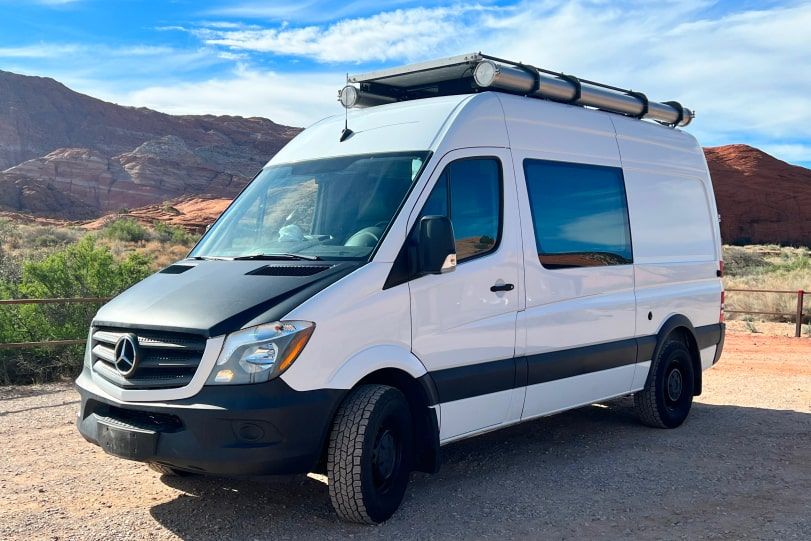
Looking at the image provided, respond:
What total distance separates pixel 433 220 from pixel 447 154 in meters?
0.74

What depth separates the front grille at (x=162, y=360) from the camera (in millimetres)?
4516

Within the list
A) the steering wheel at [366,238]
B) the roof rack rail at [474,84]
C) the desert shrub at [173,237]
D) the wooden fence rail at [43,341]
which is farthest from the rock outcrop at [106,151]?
the steering wheel at [366,238]

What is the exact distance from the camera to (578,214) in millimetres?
6645

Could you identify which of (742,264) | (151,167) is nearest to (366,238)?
(742,264)

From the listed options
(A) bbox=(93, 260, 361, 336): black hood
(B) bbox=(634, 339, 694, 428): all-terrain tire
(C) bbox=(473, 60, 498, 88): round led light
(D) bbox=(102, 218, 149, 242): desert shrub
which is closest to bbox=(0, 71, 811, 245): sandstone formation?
(D) bbox=(102, 218, 149, 242): desert shrub

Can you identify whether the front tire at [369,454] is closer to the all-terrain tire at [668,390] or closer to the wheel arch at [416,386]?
the wheel arch at [416,386]

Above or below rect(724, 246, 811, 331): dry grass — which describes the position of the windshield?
above

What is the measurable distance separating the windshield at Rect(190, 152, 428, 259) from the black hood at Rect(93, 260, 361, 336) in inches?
9.6

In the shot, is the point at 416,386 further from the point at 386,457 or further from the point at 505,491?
the point at 505,491

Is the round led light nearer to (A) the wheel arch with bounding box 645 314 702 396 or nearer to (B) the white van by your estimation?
(B) the white van

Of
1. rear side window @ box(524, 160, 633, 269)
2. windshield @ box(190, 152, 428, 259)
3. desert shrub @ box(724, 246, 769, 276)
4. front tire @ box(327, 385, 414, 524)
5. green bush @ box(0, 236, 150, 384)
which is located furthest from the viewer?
desert shrub @ box(724, 246, 769, 276)

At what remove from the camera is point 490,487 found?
5738 millimetres

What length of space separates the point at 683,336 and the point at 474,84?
3475 mm

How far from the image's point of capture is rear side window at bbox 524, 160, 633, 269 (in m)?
6.20
